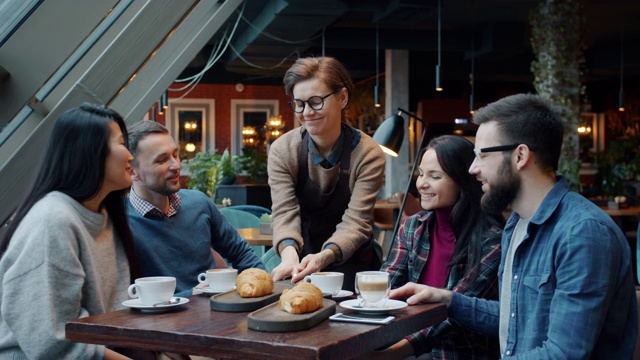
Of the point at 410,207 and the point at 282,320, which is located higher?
the point at 282,320

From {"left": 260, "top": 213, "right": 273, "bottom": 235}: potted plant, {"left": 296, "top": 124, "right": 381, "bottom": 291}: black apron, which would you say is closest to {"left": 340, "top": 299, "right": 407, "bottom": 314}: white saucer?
{"left": 296, "top": 124, "right": 381, "bottom": 291}: black apron

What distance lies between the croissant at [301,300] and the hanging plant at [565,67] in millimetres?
7204

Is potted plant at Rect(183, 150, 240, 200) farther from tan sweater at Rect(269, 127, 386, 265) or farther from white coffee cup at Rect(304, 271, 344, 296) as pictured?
white coffee cup at Rect(304, 271, 344, 296)

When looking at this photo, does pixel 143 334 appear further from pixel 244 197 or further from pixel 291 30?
pixel 244 197

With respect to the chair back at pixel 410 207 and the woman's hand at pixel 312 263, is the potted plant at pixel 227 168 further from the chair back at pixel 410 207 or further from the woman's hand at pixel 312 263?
the woman's hand at pixel 312 263

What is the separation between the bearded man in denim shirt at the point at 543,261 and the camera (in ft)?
5.65

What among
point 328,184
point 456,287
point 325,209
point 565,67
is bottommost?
point 456,287

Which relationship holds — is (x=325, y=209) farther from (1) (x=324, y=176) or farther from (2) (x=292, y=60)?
(2) (x=292, y=60)

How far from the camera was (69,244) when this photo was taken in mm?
1996

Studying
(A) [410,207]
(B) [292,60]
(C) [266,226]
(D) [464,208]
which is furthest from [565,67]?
(B) [292,60]

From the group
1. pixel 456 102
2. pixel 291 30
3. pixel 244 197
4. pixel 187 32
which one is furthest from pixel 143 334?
pixel 456 102

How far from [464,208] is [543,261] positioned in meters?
0.72

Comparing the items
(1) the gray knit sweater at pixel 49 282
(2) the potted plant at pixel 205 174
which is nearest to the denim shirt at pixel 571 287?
(1) the gray knit sweater at pixel 49 282

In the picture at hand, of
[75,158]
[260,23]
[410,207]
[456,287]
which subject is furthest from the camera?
[260,23]
